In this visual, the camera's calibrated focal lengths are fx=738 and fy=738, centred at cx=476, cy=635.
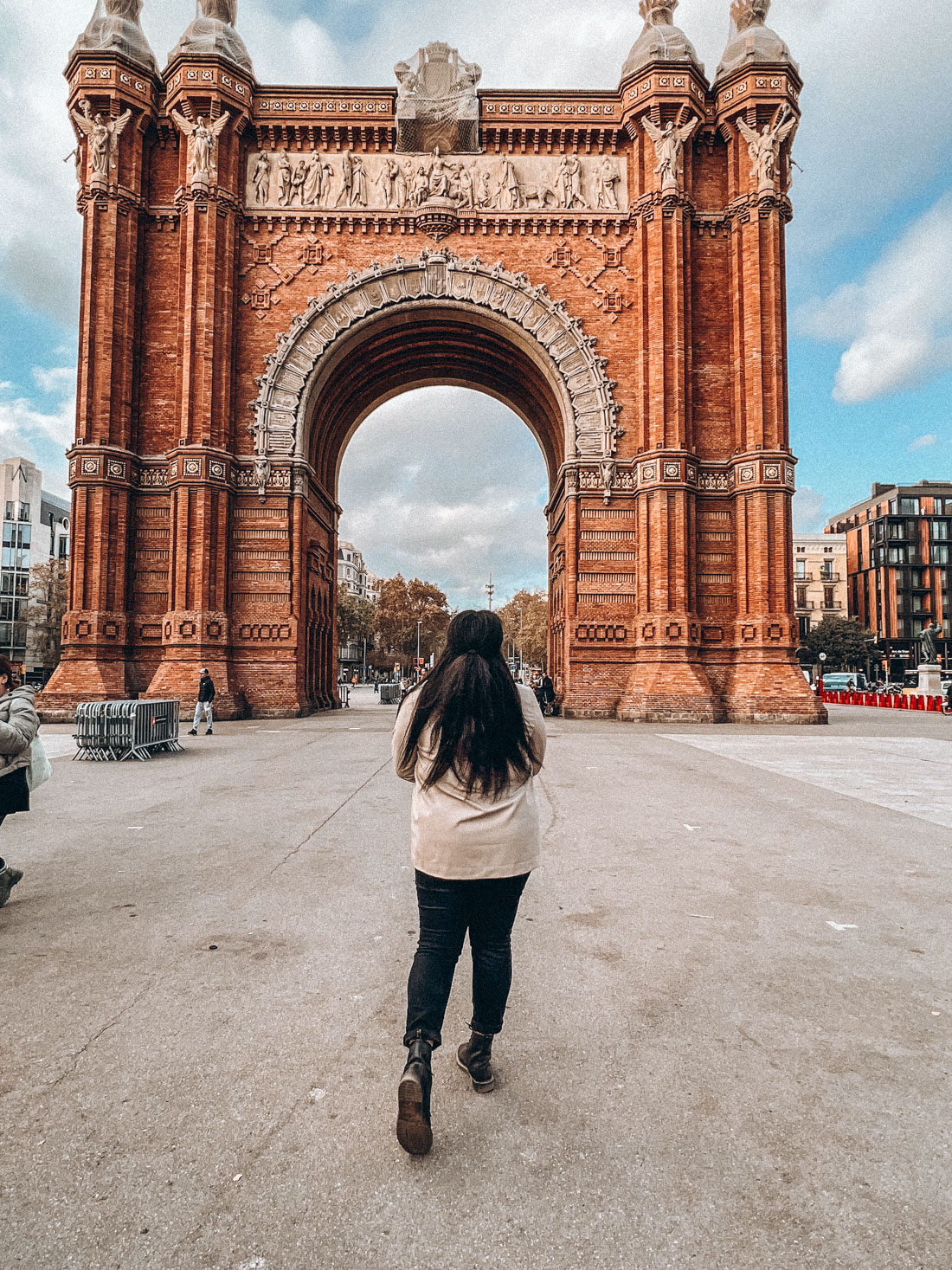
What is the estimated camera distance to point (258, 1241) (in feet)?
6.46

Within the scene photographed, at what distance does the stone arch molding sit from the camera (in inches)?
875

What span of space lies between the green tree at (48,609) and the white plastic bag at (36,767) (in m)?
50.5

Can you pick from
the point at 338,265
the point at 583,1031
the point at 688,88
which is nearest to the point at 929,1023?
the point at 583,1031

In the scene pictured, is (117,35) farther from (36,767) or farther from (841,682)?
(841,682)

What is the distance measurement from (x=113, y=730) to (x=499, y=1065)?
35.3 ft

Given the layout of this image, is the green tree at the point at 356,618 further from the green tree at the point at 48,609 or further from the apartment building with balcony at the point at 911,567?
the apartment building with balcony at the point at 911,567

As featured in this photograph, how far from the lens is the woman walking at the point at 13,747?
4.40 m

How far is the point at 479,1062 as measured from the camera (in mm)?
2656

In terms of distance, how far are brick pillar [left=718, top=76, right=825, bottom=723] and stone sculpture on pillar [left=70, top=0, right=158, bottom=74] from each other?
56.6ft

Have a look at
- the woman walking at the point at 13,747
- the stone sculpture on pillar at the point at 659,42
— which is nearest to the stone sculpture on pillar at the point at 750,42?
the stone sculpture on pillar at the point at 659,42

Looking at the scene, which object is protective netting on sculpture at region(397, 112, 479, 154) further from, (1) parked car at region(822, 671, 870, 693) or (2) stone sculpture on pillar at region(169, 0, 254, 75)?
(1) parked car at region(822, 671, 870, 693)

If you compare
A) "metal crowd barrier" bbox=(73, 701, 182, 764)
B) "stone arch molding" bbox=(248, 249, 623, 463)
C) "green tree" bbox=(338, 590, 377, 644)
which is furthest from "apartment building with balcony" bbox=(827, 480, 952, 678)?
"metal crowd barrier" bbox=(73, 701, 182, 764)

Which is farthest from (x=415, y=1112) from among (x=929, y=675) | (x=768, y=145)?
(x=929, y=675)

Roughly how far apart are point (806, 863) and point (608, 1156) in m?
3.97
